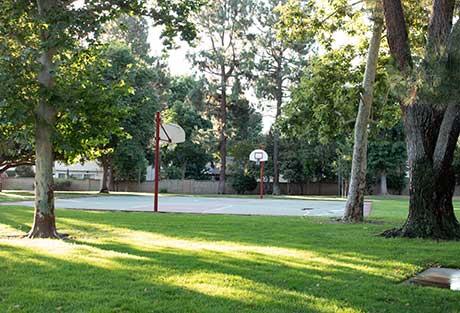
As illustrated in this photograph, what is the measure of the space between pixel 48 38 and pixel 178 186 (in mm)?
39689

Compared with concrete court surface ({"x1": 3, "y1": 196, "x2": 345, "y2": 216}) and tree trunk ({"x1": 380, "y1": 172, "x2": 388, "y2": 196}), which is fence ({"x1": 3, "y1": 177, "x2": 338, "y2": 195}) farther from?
concrete court surface ({"x1": 3, "y1": 196, "x2": 345, "y2": 216})

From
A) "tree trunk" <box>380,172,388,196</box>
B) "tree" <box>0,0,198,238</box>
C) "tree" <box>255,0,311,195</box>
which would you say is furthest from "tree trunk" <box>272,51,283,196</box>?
"tree" <box>0,0,198,238</box>

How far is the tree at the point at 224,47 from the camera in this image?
43781 millimetres

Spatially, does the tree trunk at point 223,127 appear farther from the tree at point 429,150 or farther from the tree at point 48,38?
the tree at point 429,150

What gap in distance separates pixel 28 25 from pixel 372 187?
40.5m

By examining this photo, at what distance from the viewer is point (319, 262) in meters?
6.92

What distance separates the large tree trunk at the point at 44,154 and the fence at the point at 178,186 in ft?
A: 125

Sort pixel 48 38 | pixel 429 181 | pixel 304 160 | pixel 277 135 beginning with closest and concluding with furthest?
pixel 48 38 → pixel 429 181 → pixel 304 160 → pixel 277 135

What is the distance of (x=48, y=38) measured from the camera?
938 centimetres

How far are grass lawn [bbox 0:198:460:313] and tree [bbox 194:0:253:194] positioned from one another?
34.9m

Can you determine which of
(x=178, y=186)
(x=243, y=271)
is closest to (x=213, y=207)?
(x=243, y=271)

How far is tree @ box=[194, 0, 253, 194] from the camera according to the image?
43781 millimetres

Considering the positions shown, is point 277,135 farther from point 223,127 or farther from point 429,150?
point 429,150

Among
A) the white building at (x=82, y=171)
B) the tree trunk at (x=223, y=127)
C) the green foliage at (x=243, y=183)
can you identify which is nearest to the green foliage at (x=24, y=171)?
the white building at (x=82, y=171)
